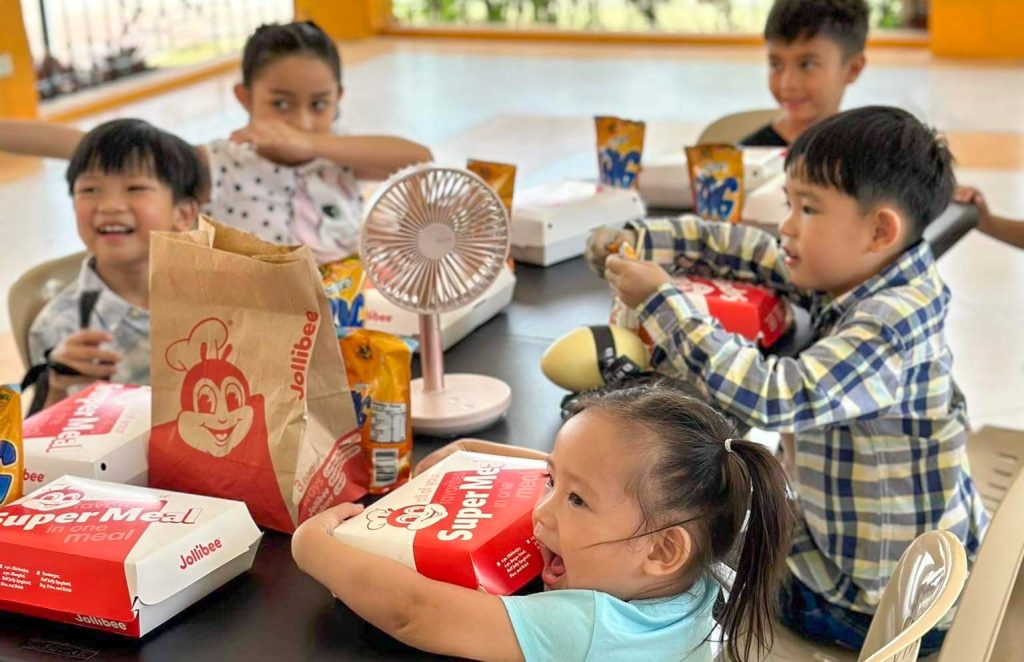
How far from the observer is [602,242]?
86.0 inches

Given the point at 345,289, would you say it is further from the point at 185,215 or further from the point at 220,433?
the point at 185,215

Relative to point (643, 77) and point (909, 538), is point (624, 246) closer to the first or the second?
point (909, 538)

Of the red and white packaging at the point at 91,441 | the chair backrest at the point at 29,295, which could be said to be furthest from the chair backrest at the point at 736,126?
the red and white packaging at the point at 91,441

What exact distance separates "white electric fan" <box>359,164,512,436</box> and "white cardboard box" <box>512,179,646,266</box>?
75 cm

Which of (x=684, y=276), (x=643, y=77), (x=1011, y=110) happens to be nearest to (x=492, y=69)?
(x=643, y=77)

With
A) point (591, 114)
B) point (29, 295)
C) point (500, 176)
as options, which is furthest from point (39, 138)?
point (591, 114)

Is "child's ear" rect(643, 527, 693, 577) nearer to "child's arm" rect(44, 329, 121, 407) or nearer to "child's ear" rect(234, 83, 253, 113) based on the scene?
"child's arm" rect(44, 329, 121, 407)

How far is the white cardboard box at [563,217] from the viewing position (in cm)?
248

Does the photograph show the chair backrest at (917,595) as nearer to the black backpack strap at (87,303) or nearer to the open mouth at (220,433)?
the open mouth at (220,433)

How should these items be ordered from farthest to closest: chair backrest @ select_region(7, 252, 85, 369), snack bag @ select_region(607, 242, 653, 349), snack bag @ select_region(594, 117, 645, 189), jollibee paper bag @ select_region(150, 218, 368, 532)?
snack bag @ select_region(594, 117, 645, 189) < chair backrest @ select_region(7, 252, 85, 369) < snack bag @ select_region(607, 242, 653, 349) < jollibee paper bag @ select_region(150, 218, 368, 532)

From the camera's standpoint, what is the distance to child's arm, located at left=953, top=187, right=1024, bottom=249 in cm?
279

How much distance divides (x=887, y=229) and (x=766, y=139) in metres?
1.39

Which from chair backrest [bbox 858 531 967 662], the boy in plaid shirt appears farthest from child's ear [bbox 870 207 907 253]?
chair backrest [bbox 858 531 967 662]

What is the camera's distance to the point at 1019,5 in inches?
376
